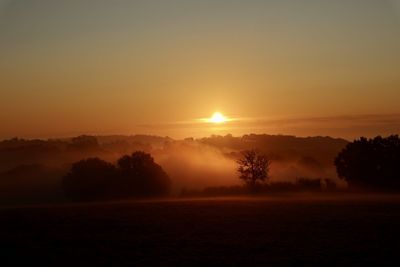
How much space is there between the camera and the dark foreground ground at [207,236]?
28828mm

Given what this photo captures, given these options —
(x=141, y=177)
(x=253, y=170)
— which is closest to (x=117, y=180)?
(x=141, y=177)

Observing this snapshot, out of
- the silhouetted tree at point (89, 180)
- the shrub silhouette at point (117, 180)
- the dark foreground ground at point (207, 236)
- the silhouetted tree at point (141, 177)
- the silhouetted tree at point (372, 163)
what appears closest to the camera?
the dark foreground ground at point (207, 236)

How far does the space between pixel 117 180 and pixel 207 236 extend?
174 ft

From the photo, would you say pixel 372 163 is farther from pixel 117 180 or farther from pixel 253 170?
pixel 117 180

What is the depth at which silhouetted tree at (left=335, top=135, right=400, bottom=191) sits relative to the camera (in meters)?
83.2

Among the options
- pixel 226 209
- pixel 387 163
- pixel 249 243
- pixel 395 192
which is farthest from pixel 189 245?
pixel 387 163

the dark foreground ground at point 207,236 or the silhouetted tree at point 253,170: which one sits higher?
the silhouetted tree at point 253,170

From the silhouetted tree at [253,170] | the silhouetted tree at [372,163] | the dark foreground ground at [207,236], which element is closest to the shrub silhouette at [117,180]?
the silhouetted tree at [253,170]

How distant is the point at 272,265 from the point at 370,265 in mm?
4776

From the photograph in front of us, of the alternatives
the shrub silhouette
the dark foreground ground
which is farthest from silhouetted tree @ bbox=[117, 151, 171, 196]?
the dark foreground ground

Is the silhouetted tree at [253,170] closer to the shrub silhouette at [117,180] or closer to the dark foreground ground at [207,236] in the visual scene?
the shrub silhouette at [117,180]

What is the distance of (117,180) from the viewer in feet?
285

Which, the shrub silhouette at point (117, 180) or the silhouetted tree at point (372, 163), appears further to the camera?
the shrub silhouette at point (117, 180)

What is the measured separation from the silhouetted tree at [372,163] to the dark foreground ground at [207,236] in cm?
3241
